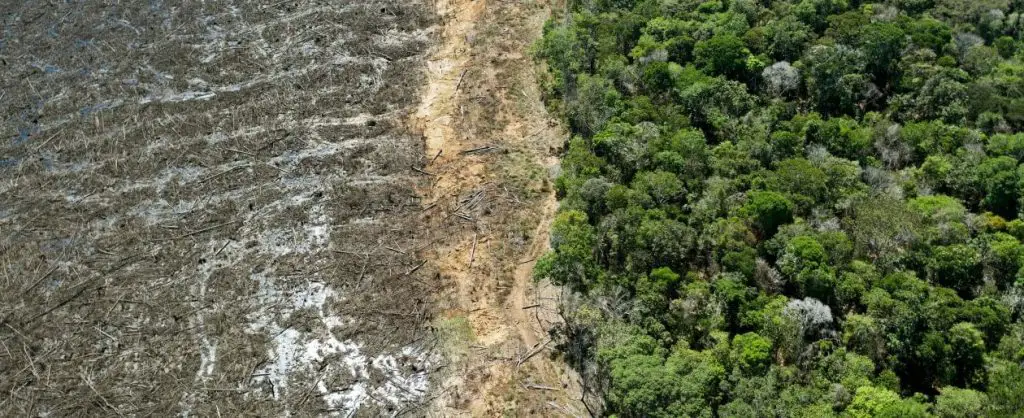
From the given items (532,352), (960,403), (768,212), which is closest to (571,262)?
(532,352)

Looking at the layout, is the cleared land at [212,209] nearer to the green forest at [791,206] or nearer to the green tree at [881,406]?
the green forest at [791,206]

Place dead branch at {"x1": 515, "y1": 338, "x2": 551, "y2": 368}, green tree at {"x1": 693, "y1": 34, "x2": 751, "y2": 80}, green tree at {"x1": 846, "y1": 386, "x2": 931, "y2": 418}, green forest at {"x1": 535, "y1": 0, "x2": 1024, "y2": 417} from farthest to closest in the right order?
1. green tree at {"x1": 693, "y1": 34, "x2": 751, "y2": 80}
2. dead branch at {"x1": 515, "y1": 338, "x2": 551, "y2": 368}
3. green forest at {"x1": 535, "y1": 0, "x2": 1024, "y2": 417}
4. green tree at {"x1": 846, "y1": 386, "x2": 931, "y2": 418}

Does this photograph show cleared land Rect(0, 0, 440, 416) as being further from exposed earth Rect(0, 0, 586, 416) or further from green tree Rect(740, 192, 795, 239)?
green tree Rect(740, 192, 795, 239)

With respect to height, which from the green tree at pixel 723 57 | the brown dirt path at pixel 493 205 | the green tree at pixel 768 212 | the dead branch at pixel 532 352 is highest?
the green tree at pixel 723 57

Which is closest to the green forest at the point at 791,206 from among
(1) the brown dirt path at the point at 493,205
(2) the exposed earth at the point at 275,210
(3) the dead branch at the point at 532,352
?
(3) the dead branch at the point at 532,352

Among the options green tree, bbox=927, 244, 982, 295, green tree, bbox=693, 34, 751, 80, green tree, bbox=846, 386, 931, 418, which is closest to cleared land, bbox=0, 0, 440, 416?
green tree, bbox=693, 34, 751, 80

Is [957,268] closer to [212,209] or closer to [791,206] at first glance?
[791,206]
